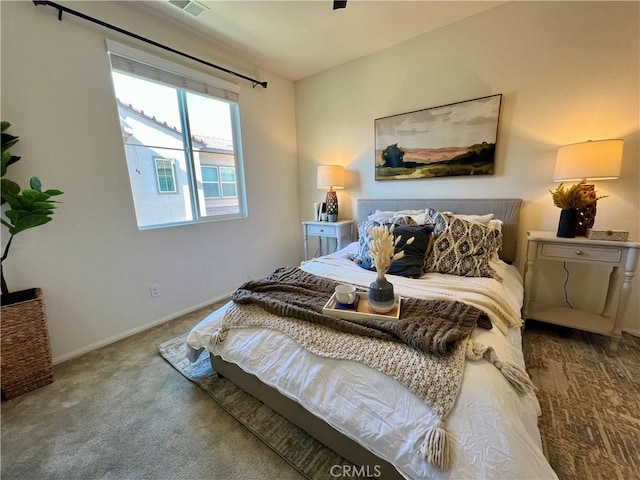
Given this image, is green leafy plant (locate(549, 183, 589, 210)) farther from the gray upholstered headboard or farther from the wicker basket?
the wicker basket

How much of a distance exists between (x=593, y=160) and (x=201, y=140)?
10.6 feet

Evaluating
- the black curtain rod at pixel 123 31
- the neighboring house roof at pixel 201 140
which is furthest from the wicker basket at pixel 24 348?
the black curtain rod at pixel 123 31

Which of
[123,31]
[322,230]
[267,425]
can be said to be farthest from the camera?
[322,230]

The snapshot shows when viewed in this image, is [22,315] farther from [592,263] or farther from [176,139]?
[592,263]

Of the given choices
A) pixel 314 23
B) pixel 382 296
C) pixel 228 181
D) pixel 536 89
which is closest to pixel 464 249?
pixel 382 296

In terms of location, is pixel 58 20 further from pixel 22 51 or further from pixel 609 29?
pixel 609 29

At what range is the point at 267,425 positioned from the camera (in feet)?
4.44

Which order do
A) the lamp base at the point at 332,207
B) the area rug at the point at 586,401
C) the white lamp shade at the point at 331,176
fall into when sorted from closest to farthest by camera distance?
the area rug at the point at 586,401 → the white lamp shade at the point at 331,176 → the lamp base at the point at 332,207

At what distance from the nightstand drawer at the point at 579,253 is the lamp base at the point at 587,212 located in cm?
18

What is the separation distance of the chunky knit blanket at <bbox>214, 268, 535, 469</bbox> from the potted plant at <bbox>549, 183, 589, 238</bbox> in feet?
4.29

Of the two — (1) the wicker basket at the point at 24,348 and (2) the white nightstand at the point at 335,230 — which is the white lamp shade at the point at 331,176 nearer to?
(2) the white nightstand at the point at 335,230

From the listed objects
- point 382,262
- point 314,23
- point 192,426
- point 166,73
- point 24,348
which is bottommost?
point 192,426

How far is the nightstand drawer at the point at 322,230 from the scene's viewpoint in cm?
312

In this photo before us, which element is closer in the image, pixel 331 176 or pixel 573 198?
pixel 573 198
